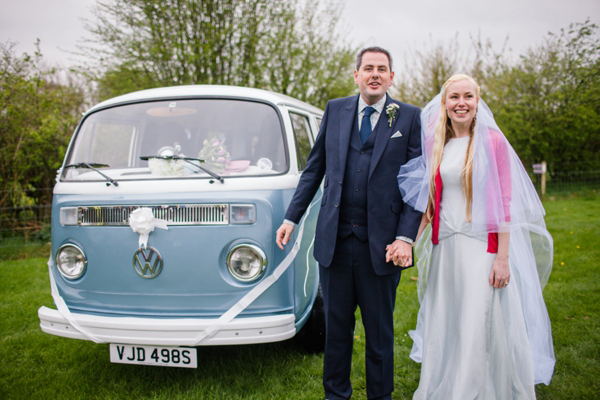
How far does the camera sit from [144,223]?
106 inches

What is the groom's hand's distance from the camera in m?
2.58

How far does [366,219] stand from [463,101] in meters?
0.90

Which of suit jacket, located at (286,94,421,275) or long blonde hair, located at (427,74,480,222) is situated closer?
suit jacket, located at (286,94,421,275)

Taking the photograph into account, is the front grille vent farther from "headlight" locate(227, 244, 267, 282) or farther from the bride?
the bride

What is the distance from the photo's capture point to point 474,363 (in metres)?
2.51

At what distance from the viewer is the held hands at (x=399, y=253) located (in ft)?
7.46

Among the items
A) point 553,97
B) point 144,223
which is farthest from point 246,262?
point 553,97

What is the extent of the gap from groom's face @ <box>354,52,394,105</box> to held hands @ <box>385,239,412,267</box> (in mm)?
831

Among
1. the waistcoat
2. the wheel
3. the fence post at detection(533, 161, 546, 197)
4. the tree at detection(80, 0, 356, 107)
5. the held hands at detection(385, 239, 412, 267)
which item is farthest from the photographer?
the fence post at detection(533, 161, 546, 197)

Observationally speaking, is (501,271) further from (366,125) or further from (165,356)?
(165,356)

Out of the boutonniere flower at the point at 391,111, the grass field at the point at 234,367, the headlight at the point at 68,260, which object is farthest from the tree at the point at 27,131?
the boutonniere flower at the point at 391,111

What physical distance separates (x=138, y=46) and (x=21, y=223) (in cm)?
490

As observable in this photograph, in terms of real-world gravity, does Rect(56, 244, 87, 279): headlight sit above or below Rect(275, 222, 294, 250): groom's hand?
below

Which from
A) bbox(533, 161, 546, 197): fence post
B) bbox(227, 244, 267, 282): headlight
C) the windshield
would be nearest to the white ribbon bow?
the windshield
